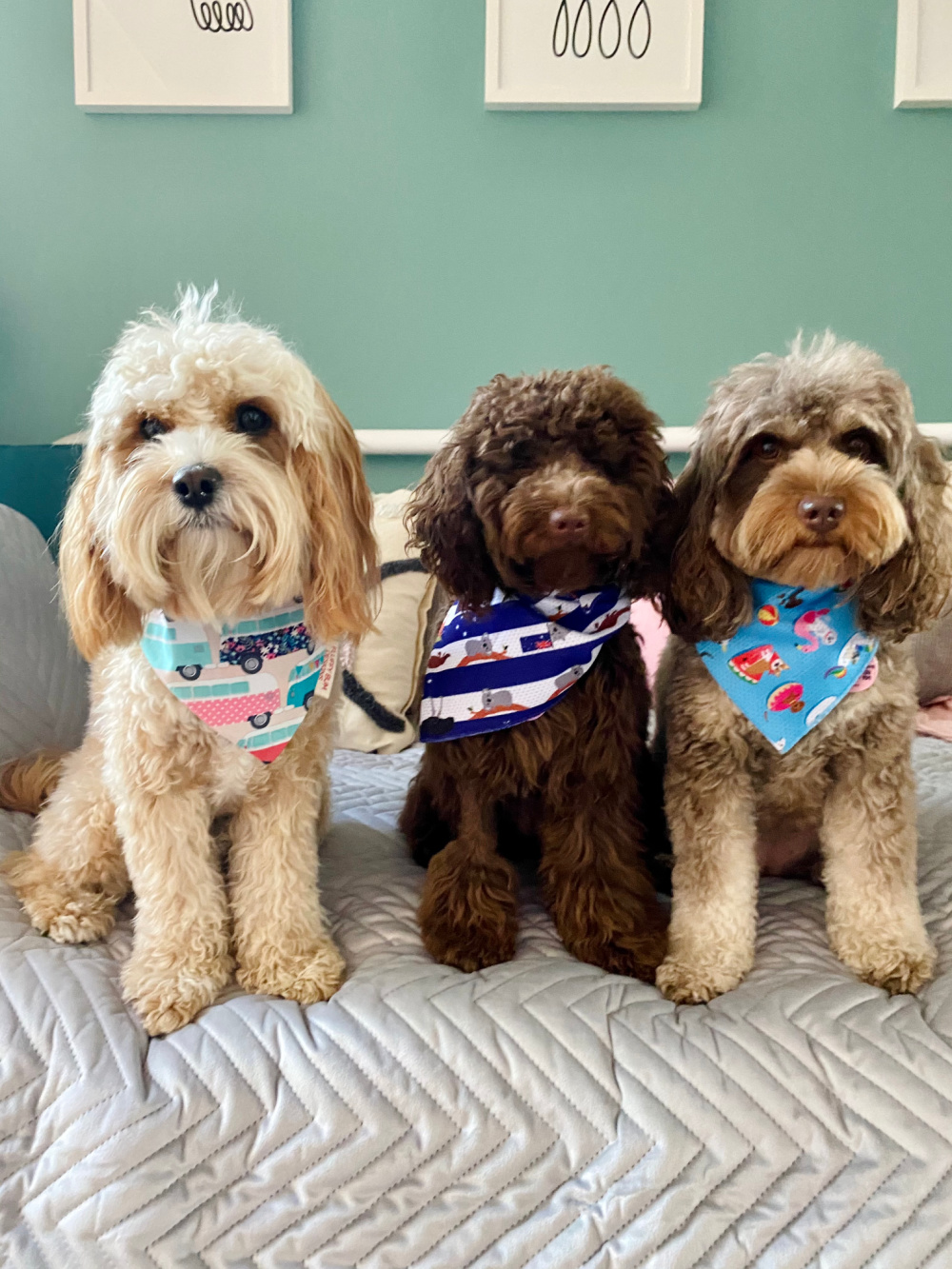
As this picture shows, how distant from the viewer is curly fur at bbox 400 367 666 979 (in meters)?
1.27

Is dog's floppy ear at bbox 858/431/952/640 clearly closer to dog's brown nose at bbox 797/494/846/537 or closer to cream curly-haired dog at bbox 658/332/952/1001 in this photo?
cream curly-haired dog at bbox 658/332/952/1001

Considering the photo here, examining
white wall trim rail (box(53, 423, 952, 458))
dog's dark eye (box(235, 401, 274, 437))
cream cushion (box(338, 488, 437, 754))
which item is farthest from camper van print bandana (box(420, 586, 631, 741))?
white wall trim rail (box(53, 423, 952, 458))

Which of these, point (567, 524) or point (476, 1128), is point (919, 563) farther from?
point (476, 1128)

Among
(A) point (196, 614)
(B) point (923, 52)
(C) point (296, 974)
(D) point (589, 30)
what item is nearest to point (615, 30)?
(D) point (589, 30)

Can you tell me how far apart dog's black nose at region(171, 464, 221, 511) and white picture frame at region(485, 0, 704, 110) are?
1813mm

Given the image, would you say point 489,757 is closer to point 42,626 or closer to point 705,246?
point 42,626

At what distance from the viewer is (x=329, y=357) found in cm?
261

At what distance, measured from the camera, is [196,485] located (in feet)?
3.68

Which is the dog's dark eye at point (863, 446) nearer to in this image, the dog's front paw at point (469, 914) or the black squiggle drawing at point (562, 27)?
the dog's front paw at point (469, 914)

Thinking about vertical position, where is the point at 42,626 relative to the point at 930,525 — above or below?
below

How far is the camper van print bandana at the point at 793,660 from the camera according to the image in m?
1.32

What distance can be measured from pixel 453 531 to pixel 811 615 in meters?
0.54

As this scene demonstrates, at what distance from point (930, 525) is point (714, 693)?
1.23 ft

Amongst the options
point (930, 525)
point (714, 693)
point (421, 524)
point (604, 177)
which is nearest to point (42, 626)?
point (421, 524)
